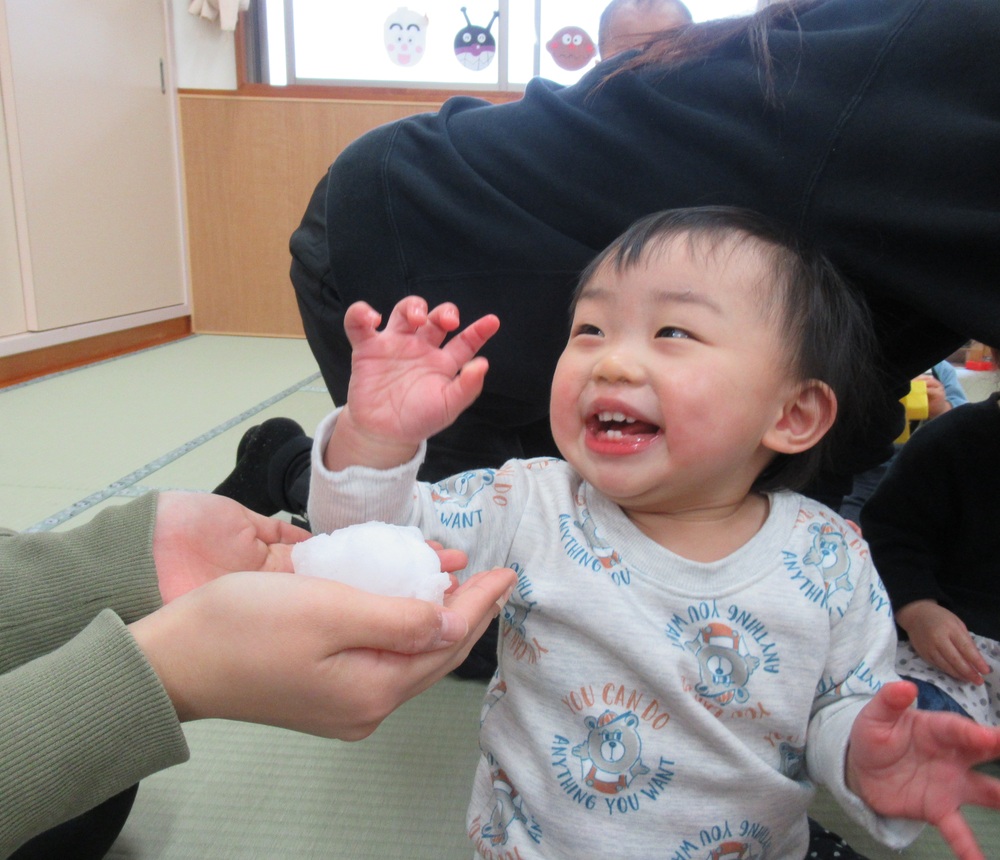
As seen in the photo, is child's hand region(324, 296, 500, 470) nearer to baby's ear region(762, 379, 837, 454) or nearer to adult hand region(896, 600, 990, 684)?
baby's ear region(762, 379, 837, 454)

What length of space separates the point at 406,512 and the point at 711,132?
464mm

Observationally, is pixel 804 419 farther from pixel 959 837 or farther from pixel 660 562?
pixel 959 837

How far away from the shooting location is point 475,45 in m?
3.68

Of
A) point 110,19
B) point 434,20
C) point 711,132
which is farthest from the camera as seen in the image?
point 434,20

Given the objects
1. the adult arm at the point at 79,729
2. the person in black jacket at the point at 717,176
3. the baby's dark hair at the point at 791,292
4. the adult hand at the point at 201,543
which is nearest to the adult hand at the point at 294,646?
the adult arm at the point at 79,729

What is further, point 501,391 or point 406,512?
point 501,391

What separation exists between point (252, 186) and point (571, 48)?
5.19 feet

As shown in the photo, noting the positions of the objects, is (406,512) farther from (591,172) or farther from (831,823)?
(831,823)

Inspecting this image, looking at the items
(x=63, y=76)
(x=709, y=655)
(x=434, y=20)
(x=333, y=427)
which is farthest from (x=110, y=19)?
(x=709, y=655)

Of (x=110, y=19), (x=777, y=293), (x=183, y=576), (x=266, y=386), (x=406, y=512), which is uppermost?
(x=110, y=19)

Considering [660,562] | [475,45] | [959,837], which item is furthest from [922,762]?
[475,45]

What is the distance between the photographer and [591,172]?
0.83m

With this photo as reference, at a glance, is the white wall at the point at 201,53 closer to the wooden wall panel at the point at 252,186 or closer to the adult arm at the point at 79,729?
the wooden wall panel at the point at 252,186

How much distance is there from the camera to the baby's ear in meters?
0.69
